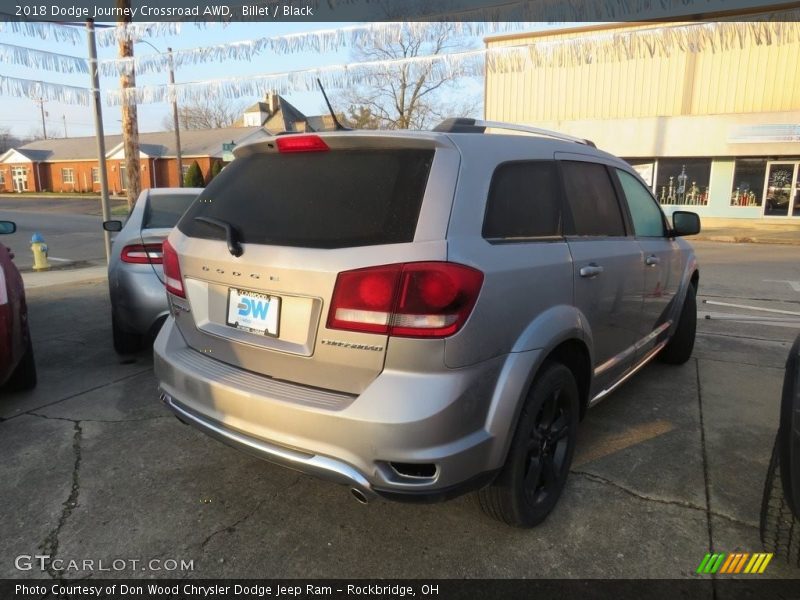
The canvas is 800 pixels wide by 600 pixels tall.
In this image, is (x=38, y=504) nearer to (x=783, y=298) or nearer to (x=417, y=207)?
(x=417, y=207)

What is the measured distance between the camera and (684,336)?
4.69 meters

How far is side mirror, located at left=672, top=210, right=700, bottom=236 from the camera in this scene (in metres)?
4.04

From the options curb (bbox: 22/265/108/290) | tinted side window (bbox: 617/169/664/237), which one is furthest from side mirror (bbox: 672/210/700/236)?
curb (bbox: 22/265/108/290)

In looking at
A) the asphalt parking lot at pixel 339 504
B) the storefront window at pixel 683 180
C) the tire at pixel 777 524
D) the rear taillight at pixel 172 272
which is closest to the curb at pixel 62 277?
the asphalt parking lot at pixel 339 504

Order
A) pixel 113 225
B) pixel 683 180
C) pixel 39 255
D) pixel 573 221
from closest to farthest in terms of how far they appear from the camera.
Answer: pixel 573 221 < pixel 113 225 < pixel 39 255 < pixel 683 180

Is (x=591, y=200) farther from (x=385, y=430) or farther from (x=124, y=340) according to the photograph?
(x=124, y=340)

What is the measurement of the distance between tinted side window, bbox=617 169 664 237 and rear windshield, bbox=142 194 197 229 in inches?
145

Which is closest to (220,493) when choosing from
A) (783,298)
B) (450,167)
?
(450,167)

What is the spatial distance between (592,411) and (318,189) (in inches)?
102

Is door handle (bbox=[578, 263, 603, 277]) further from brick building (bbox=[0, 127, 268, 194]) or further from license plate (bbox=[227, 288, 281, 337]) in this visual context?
brick building (bbox=[0, 127, 268, 194])

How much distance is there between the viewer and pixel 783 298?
8164mm

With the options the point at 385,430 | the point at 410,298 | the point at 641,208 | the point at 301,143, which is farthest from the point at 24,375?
the point at 641,208

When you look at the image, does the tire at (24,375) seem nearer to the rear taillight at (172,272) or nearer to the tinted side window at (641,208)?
the rear taillight at (172,272)

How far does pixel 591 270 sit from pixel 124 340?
4.01m
